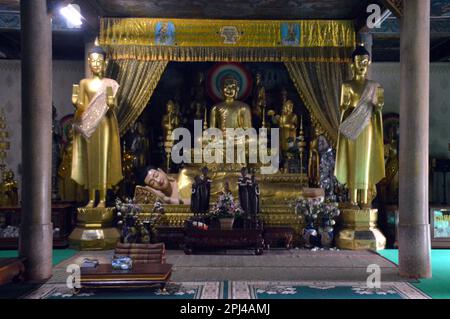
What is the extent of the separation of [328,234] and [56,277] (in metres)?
4.09

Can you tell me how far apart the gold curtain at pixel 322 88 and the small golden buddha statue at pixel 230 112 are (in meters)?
1.32

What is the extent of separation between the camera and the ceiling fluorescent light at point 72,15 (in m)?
7.59

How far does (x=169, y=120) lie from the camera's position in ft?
31.6

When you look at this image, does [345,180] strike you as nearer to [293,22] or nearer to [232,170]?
[232,170]

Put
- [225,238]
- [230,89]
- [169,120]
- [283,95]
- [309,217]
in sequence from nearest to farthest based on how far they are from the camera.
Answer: [225,238], [309,217], [169,120], [230,89], [283,95]

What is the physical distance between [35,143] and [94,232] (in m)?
2.61

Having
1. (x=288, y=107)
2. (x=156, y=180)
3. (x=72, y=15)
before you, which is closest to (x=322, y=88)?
(x=288, y=107)

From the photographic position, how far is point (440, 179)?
10.7 metres

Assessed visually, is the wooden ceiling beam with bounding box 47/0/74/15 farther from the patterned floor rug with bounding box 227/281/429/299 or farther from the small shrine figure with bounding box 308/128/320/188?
the small shrine figure with bounding box 308/128/320/188

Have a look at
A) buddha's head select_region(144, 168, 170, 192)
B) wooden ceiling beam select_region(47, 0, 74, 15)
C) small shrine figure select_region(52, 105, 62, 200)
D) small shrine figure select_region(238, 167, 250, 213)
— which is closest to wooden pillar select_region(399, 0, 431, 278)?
small shrine figure select_region(238, 167, 250, 213)

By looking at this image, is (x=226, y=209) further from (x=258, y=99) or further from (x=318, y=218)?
(x=258, y=99)

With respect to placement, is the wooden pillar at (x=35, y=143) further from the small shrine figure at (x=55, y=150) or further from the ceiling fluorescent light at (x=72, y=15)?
the small shrine figure at (x=55, y=150)

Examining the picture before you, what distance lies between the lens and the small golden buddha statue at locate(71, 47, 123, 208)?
7.91m

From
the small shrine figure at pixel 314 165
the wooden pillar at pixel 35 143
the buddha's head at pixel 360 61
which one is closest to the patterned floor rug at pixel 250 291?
the wooden pillar at pixel 35 143
